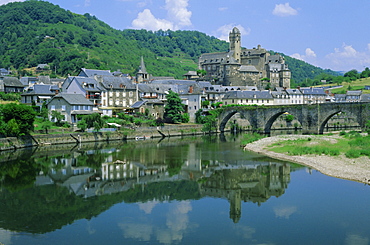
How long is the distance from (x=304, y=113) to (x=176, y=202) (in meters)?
47.7

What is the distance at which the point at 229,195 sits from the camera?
29.4 m

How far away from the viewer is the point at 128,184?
107 ft

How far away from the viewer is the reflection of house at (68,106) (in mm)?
66562

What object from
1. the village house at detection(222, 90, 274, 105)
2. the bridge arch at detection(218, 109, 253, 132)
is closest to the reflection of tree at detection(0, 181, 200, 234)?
the bridge arch at detection(218, 109, 253, 132)

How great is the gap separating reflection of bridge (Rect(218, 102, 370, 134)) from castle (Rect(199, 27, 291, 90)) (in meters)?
33.4

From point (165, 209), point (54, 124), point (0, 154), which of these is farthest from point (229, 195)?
point (54, 124)

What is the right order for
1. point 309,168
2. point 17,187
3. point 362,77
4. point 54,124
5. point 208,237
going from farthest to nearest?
1. point 362,77
2. point 54,124
3. point 309,168
4. point 17,187
5. point 208,237

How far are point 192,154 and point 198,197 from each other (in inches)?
767

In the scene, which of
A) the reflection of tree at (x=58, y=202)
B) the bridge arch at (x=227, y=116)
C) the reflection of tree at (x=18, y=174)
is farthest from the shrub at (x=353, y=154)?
the bridge arch at (x=227, y=116)

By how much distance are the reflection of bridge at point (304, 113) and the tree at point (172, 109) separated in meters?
9.59

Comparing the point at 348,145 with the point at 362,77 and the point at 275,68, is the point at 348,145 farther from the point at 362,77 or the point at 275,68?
the point at 362,77

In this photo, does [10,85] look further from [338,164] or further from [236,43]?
[338,164]

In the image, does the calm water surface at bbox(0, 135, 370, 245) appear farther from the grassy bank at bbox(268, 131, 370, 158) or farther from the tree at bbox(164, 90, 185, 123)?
the tree at bbox(164, 90, 185, 123)

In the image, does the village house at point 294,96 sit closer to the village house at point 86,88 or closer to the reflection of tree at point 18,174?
the village house at point 86,88
